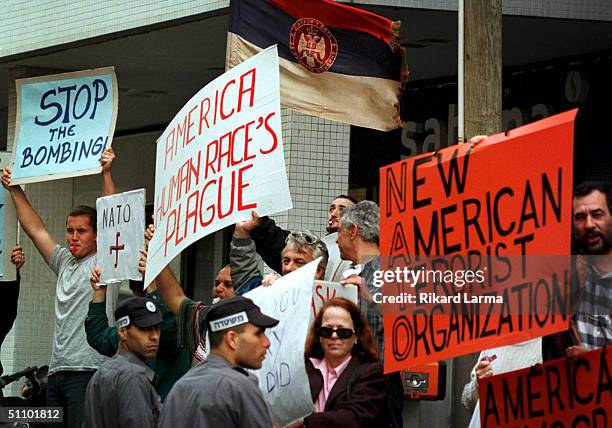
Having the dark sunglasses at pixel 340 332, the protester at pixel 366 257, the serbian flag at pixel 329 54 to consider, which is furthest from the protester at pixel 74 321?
the dark sunglasses at pixel 340 332

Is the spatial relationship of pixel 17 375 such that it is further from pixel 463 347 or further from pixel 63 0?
pixel 463 347

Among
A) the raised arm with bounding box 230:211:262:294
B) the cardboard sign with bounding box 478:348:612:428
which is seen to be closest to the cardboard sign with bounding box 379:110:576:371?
the cardboard sign with bounding box 478:348:612:428

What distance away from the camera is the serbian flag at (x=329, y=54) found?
10.6 m

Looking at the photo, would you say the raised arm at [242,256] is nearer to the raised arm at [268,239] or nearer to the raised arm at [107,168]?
the raised arm at [268,239]

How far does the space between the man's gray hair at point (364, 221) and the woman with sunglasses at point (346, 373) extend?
630 mm

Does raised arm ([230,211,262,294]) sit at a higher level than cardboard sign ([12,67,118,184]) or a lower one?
lower

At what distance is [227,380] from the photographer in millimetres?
6531

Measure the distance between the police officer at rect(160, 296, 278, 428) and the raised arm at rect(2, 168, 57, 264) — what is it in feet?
15.2

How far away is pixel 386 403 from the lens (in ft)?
25.3

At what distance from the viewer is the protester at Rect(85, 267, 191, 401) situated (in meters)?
9.53

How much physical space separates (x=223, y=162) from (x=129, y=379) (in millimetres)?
1318

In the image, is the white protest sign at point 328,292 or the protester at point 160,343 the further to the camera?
the protester at point 160,343

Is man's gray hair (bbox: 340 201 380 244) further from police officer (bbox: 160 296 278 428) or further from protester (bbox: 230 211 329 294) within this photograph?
police officer (bbox: 160 296 278 428)

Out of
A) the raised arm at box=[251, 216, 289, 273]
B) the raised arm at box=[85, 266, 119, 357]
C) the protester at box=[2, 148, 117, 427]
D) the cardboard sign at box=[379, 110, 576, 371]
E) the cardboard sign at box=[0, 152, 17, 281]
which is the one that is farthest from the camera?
the cardboard sign at box=[0, 152, 17, 281]
